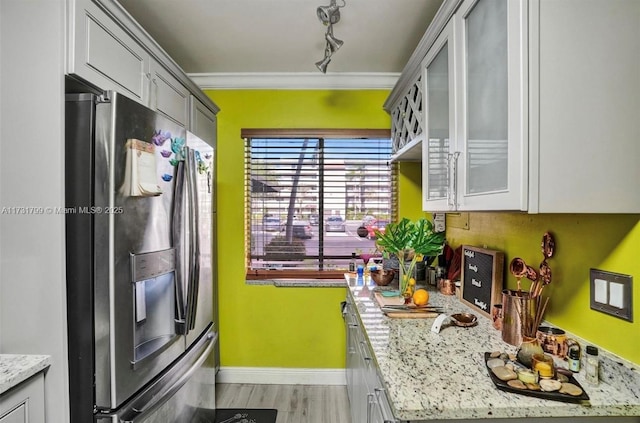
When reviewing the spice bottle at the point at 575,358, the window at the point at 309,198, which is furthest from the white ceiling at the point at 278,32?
the spice bottle at the point at 575,358

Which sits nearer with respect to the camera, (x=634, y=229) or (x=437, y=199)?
(x=634, y=229)

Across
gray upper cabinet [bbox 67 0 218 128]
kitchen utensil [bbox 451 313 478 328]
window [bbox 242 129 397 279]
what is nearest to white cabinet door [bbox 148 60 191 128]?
gray upper cabinet [bbox 67 0 218 128]

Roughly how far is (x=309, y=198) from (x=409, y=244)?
3.75 ft

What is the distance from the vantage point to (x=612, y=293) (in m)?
1.05

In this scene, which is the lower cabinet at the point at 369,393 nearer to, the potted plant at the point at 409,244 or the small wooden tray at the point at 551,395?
the small wooden tray at the point at 551,395

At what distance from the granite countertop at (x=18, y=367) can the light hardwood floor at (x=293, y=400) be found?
1.57 metres

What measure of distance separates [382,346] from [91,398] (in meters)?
1.10

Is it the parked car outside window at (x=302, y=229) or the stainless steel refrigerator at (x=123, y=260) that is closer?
the stainless steel refrigerator at (x=123, y=260)

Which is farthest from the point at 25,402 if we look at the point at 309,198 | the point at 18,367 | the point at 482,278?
the point at 309,198

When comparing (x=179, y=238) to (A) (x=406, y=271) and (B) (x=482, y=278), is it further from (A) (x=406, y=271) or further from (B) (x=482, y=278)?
(B) (x=482, y=278)

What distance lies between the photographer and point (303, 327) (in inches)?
110

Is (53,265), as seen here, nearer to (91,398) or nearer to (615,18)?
(91,398)

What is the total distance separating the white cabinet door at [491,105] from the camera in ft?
3.15

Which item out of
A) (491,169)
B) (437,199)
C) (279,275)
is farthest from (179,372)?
(491,169)
